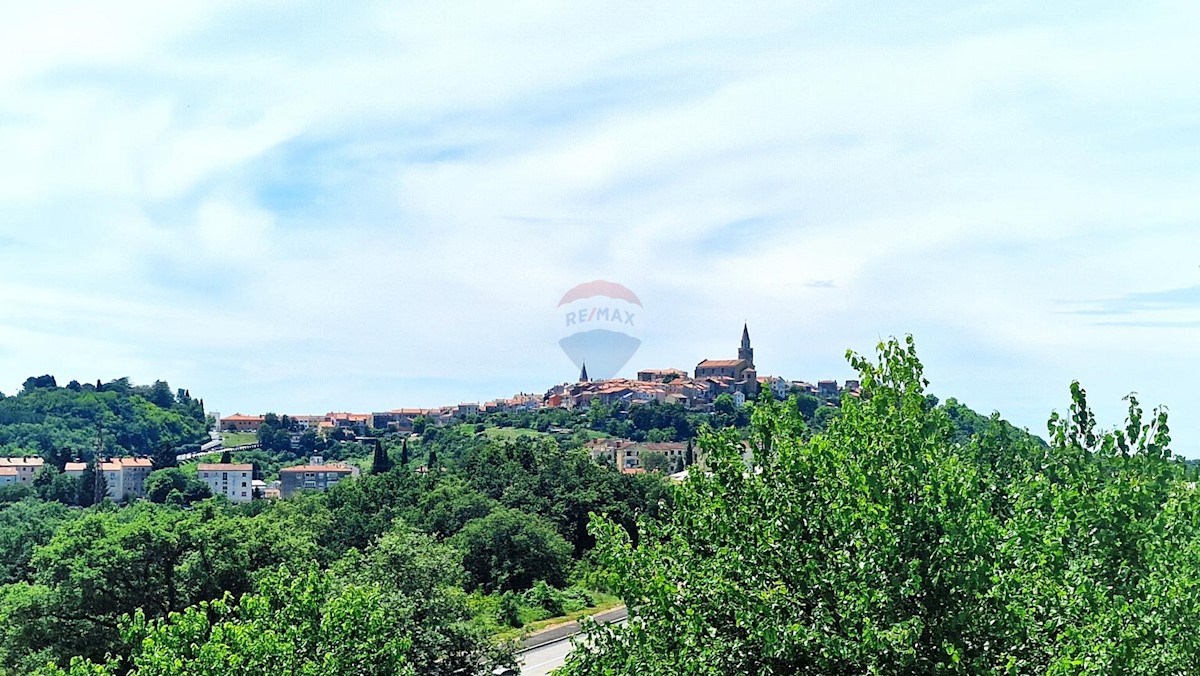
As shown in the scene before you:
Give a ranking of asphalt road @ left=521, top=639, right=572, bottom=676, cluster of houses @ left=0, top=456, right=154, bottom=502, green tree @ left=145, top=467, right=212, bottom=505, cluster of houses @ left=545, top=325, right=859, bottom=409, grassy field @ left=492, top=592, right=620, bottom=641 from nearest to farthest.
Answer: asphalt road @ left=521, top=639, right=572, bottom=676, grassy field @ left=492, top=592, right=620, bottom=641, green tree @ left=145, top=467, right=212, bottom=505, cluster of houses @ left=0, top=456, right=154, bottom=502, cluster of houses @ left=545, top=325, right=859, bottom=409

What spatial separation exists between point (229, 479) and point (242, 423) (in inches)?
2329

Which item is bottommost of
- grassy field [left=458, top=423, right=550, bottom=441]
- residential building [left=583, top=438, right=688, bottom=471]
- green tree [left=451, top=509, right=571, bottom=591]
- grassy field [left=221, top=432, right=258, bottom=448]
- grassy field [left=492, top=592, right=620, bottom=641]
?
grassy field [left=492, top=592, right=620, bottom=641]

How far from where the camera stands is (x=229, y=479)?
122 m

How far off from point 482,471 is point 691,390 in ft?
296

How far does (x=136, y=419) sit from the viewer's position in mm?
166375

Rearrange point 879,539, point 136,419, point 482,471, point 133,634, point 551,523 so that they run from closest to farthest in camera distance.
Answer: point 879,539, point 133,634, point 551,523, point 482,471, point 136,419

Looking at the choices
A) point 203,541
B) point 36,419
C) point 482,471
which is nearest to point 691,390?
point 482,471

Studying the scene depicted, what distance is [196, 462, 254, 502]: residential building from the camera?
120500mm

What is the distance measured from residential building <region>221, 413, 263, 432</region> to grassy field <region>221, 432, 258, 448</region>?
2131 mm

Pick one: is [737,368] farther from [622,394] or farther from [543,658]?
[543,658]

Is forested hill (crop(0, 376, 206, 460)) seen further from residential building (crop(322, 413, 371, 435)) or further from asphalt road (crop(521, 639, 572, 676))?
asphalt road (crop(521, 639, 572, 676))

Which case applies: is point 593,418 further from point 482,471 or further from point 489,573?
point 489,573

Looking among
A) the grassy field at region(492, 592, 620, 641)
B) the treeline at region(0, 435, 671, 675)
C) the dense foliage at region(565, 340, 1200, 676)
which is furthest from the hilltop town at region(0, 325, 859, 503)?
the dense foliage at region(565, 340, 1200, 676)

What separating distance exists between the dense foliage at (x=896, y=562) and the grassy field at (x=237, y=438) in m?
167
